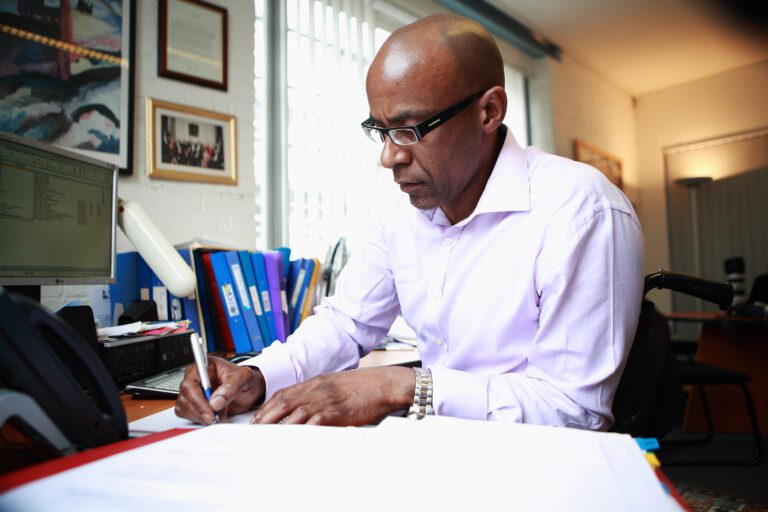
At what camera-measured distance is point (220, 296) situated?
5.10 ft

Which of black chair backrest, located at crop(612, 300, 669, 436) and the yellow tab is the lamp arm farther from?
the yellow tab

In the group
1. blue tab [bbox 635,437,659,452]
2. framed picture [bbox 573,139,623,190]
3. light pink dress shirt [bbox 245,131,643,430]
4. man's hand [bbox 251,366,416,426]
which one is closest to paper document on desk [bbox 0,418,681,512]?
blue tab [bbox 635,437,659,452]

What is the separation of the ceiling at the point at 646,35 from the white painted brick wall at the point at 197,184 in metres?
2.46

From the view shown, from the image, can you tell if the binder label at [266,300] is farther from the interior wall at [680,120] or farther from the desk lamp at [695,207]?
the desk lamp at [695,207]

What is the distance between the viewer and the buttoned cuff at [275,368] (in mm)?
883

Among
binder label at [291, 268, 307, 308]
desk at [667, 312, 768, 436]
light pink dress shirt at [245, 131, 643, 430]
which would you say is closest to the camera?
light pink dress shirt at [245, 131, 643, 430]

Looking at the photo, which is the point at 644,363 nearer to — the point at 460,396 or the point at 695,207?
the point at 460,396

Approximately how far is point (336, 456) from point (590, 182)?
2.34 feet

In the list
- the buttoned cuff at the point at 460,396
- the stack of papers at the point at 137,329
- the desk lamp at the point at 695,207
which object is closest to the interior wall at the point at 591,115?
the desk lamp at the point at 695,207

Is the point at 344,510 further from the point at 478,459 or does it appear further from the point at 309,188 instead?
the point at 309,188

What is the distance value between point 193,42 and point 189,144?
0.43 meters

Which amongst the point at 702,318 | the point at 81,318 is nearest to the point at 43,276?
the point at 81,318

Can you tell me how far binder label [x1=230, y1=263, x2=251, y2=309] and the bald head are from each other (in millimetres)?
797

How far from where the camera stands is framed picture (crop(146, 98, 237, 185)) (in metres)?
1.91
